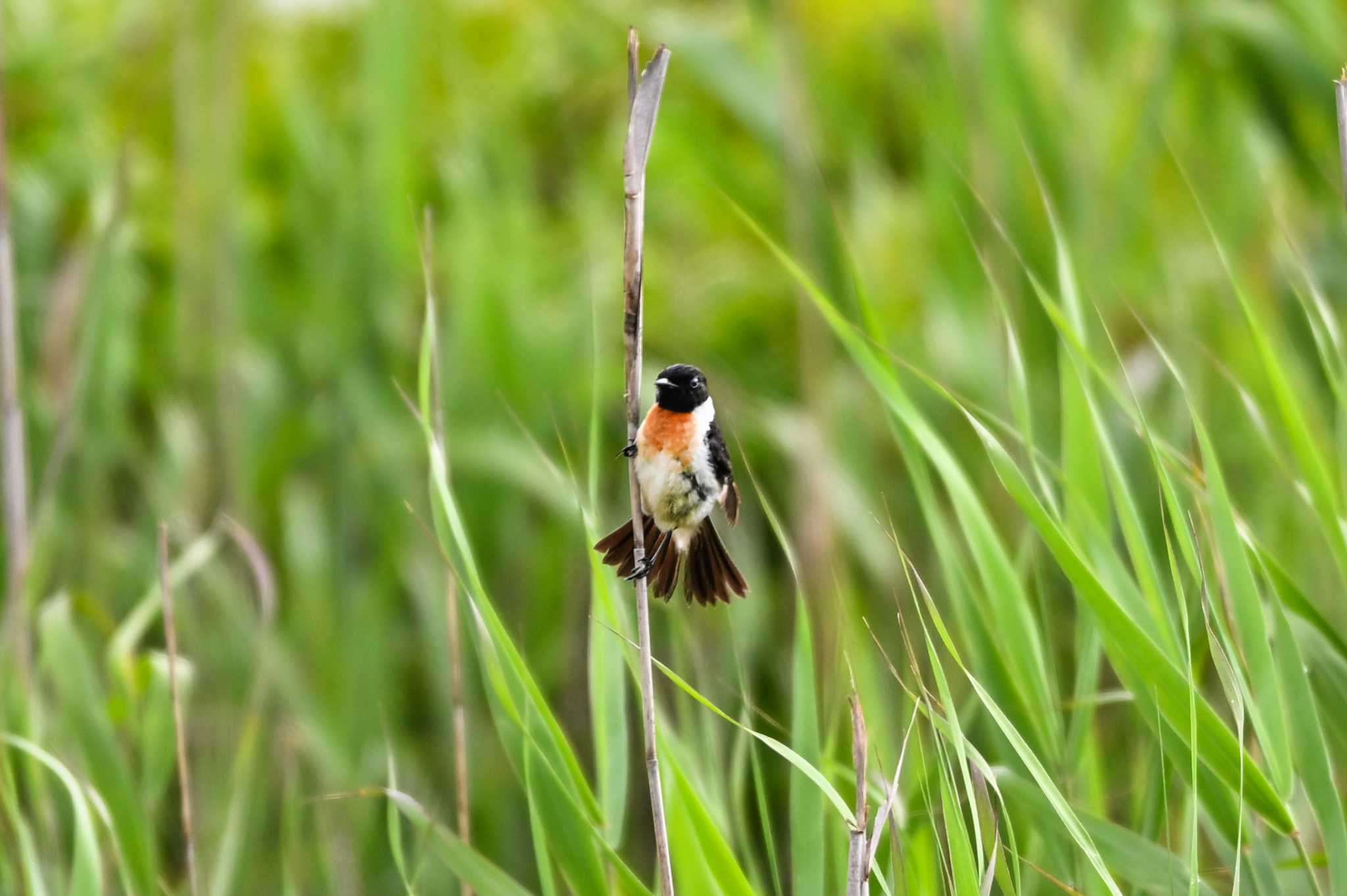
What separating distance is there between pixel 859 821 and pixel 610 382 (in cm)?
183

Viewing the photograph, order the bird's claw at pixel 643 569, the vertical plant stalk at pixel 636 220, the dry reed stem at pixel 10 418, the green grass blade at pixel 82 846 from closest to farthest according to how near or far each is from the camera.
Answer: the vertical plant stalk at pixel 636 220 < the bird's claw at pixel 643 569 < the green grass blade at pixel 82 846 < the dry reed stem at pixel 10 418

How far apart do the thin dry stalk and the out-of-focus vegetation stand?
315 mm

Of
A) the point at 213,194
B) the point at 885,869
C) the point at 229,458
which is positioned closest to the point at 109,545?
the point at 229,458

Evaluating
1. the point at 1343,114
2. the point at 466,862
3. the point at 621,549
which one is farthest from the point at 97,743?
the point at 1343,114

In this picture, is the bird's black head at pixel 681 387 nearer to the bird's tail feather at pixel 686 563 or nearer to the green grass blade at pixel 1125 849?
the bird's tail feather at pixel 686 563

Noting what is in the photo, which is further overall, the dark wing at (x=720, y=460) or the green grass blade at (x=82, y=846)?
the green grass blade at (x=82, y=846)

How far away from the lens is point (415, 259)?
285 centimetres

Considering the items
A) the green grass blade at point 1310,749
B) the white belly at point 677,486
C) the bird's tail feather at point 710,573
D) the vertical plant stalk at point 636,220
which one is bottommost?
Result: the green grass blade at point 1310,749

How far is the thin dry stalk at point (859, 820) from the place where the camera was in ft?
3.01

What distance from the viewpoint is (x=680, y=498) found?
1110 millimetres

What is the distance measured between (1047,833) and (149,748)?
1050 mm

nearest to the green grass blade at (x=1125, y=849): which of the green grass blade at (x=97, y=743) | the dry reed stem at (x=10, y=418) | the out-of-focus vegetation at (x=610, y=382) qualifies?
the out-of-focus vegetation at (x=610, y=382)

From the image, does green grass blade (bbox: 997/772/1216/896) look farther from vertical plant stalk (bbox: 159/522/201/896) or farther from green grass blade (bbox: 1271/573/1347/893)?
vertical plant stalk (bbox: 159/522/201/896)

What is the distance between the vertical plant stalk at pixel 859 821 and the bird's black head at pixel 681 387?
30 centimetres
